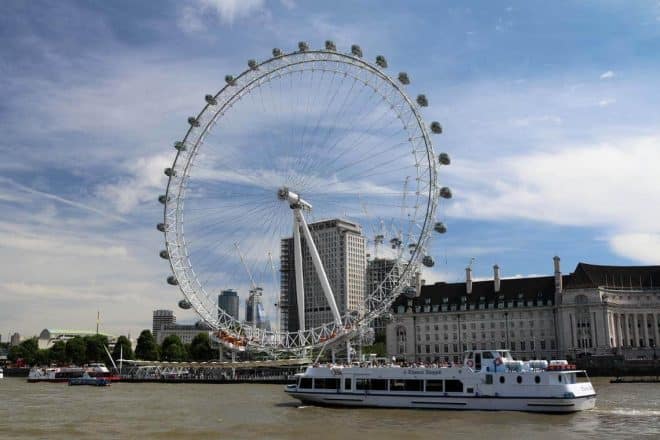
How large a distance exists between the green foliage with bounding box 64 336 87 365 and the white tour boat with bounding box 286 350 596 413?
115 meters

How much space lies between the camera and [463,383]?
156 feet

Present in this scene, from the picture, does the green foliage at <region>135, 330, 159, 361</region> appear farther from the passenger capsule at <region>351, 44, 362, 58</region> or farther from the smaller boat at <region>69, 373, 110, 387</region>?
the passenger capsule at <region>351, 44, 362, 58</region>

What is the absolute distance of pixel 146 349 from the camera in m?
143

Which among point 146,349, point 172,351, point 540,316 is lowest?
point 172,351

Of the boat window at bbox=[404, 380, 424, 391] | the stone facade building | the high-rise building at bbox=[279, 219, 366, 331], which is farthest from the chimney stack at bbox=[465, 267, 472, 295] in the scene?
the boat window at bbox=[404, 380, 424, 391]

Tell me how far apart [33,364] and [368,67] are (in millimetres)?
138457

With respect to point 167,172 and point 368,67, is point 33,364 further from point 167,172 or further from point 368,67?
point 368,67

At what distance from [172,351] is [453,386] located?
10685 cm

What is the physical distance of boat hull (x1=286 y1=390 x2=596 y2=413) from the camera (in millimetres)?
44938

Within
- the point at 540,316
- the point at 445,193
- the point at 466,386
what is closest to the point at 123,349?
the point at 540,316

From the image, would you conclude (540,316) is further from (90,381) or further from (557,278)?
(90,381)

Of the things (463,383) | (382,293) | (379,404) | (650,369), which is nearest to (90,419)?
(379,404)

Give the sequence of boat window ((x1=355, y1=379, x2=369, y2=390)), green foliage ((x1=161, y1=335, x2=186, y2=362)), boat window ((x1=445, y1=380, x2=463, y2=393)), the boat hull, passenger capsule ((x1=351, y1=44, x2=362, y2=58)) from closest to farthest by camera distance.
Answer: the boat hull
boat window ((x1=445, y1=380, x2=463, y2=393))
boat window ((x1=355, y1=379, x2=369, y2=390))
passenger capsule ((x1=351, y1=44, x2=362, y2=58))
green foliage ((x1=161, y1=335, x2=186, y2=362))

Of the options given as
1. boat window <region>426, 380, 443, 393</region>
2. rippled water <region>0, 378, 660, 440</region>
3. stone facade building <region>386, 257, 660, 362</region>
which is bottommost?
rippled water <region>0, 378, 660, 440</region>
